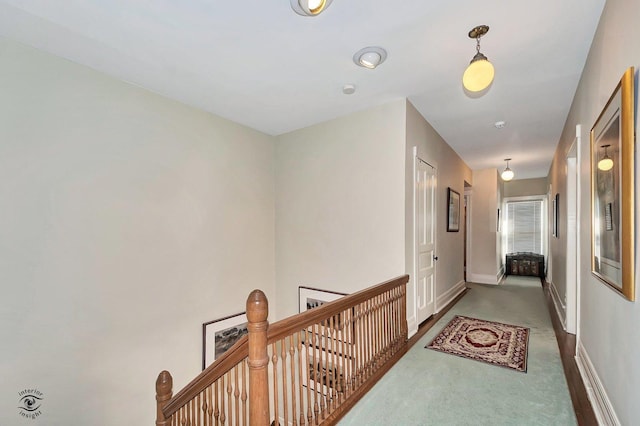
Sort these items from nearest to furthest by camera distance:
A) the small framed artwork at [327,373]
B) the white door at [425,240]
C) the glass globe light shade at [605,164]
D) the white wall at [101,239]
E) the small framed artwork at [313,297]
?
1. the glass globe light shade at [605,164]
2. the small framed artwork at [327,373]
3. the white wall at [101,239]
4. the white door at [425,240]
5. the small framed artwork at [313,297]

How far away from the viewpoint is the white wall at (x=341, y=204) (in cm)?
313

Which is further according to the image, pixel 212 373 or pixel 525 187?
pixel 525 187

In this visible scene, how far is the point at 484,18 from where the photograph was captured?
74.0 inches

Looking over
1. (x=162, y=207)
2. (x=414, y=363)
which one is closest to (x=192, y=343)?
(x=162, y=207)

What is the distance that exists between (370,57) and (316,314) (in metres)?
1.98

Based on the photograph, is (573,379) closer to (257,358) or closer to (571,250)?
(571,250)

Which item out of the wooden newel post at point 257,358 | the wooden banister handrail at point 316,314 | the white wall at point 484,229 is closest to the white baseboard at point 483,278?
the white wall at point 484,229

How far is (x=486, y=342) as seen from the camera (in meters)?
3.03

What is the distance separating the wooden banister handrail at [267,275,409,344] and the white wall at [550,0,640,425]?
144 cm

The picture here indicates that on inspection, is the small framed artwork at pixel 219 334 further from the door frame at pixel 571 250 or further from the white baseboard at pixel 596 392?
the door frame at pixel 571 250

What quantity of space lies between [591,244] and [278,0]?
2693 mm

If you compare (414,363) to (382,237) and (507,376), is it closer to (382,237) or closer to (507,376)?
(507,376)

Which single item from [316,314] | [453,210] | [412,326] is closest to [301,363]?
[316,314]

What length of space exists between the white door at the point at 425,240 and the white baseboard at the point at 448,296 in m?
0.32
